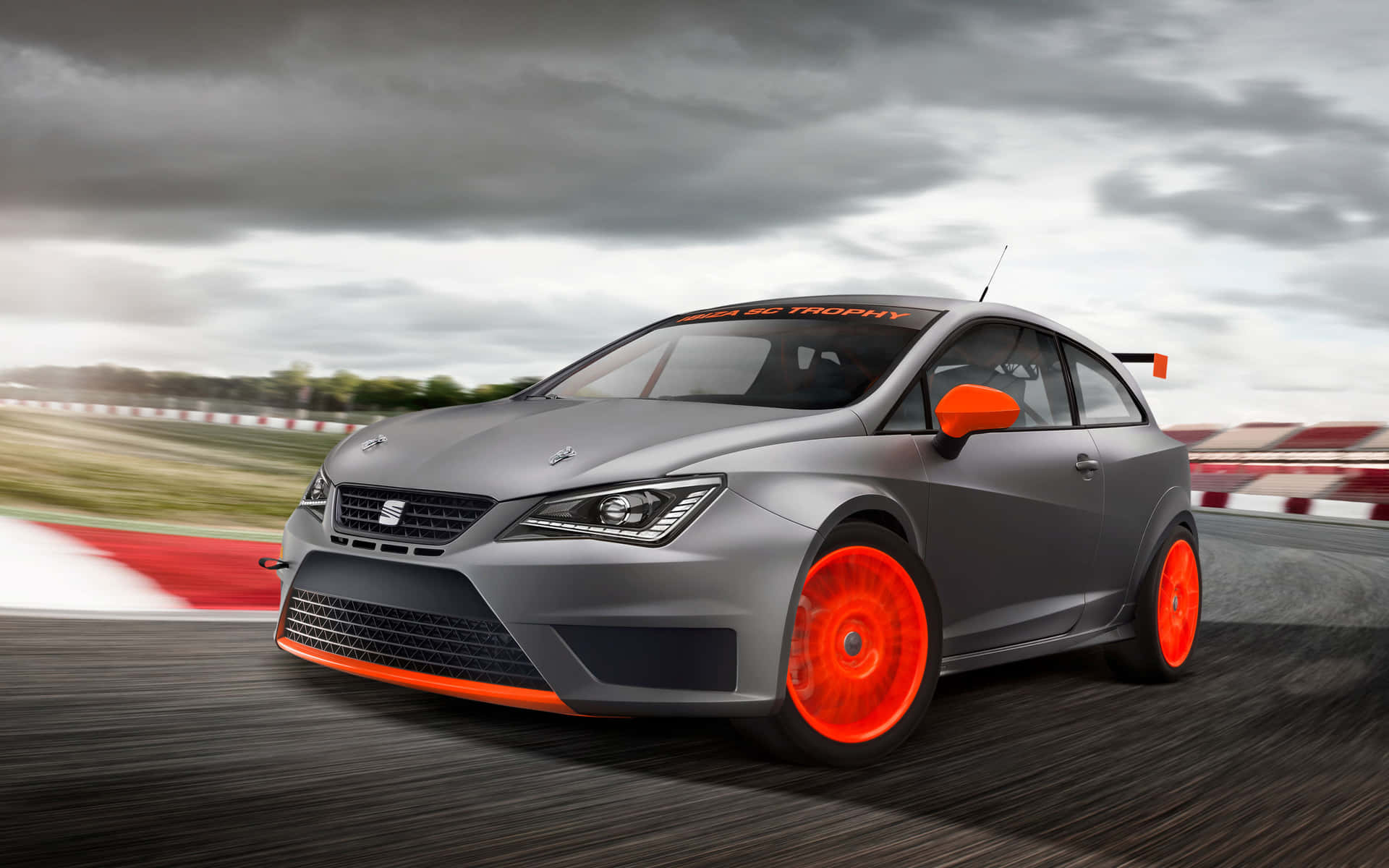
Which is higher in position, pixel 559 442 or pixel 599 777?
pixel 559 442

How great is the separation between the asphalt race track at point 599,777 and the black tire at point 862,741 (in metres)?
0.07

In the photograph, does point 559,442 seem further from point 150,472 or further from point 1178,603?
point 150,472

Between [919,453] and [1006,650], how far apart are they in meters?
0.89

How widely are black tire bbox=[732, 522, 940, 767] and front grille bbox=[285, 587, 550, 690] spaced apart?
0.70 m

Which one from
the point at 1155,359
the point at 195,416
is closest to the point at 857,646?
the point at 1155,359

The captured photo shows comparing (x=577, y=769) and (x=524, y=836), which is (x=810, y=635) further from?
(x=524, y=836)

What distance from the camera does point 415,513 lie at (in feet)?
12.3

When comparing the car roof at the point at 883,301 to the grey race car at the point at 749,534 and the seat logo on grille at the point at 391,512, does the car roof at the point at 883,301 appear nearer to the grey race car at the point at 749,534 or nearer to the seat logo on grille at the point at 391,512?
the grey race car at the point at 749,534

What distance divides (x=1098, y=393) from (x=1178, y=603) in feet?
3.46

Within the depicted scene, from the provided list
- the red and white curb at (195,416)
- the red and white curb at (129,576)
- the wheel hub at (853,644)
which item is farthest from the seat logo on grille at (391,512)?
the red and white curb at (195,416)

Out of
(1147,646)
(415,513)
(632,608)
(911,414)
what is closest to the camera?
(632,608)

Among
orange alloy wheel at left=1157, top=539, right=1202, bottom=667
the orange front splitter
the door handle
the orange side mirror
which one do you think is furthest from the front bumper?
orange alloy wheel at left=1157, top=539, right=1202, bottom=667

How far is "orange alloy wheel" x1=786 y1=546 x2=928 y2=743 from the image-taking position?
381 centimetres

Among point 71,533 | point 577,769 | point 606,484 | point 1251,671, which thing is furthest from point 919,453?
point 71,533
